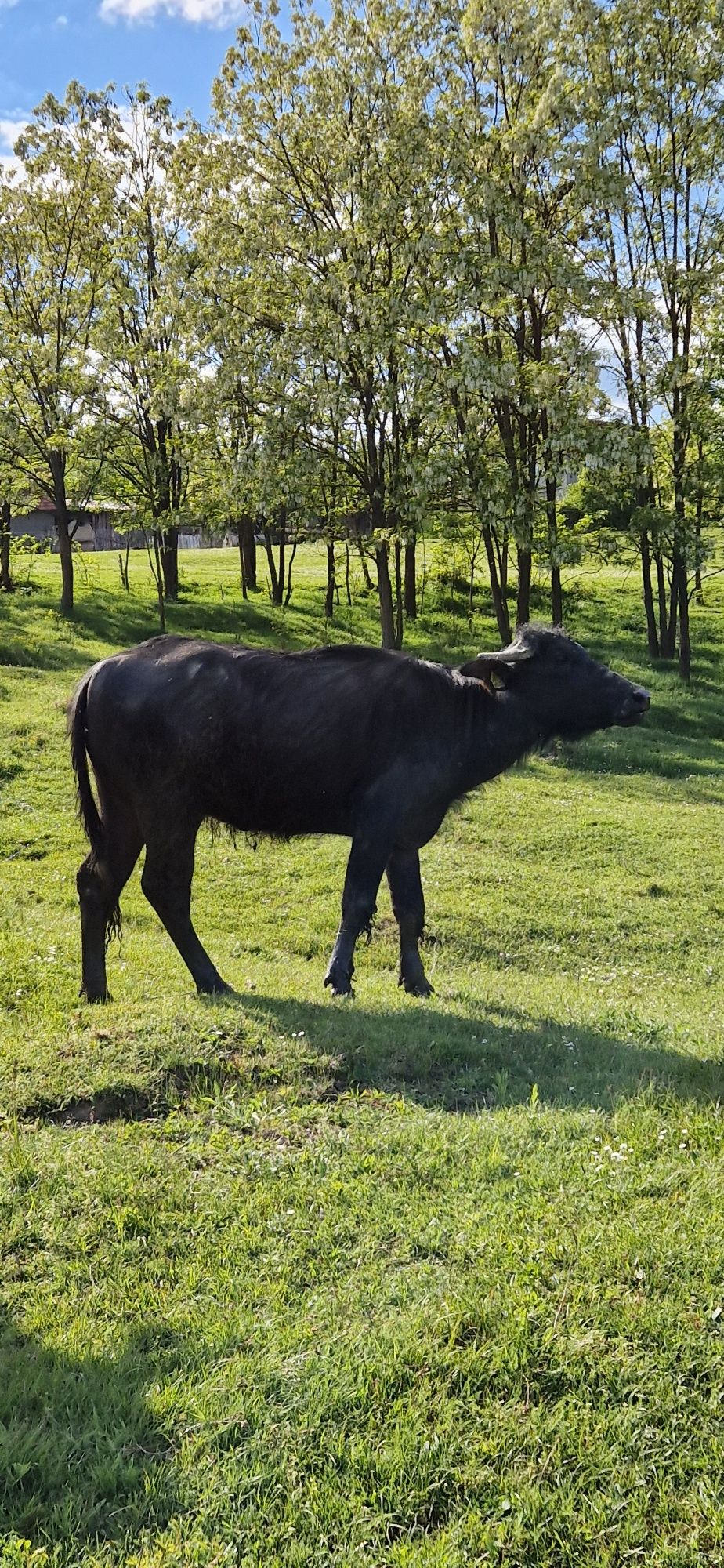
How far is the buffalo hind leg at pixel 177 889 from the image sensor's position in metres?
8.00

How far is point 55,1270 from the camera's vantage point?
4.13 m

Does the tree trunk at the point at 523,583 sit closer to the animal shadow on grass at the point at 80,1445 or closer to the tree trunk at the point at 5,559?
the tree trunk at the point at 5,559

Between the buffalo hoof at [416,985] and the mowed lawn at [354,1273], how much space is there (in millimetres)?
408

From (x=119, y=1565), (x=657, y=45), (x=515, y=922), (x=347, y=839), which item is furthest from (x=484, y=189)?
(x=119, y=1565)

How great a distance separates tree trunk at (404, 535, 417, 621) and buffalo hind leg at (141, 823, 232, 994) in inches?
1070

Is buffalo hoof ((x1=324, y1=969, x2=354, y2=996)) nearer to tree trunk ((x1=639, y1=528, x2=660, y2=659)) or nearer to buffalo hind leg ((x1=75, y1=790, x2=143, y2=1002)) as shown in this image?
buffalo hind leg ((x1=75, y1=790, x2=143, y2=1002))

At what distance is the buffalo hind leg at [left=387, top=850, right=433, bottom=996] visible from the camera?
346 inches

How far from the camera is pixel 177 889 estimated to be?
317 inches

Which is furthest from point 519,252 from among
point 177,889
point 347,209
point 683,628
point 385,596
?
point 177,889

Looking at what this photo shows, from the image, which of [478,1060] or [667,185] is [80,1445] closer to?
[478,1060]

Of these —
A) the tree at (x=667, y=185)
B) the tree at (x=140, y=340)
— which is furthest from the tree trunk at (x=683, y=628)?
the tree at (x=140, y=340)

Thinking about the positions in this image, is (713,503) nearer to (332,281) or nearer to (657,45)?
(657,45)

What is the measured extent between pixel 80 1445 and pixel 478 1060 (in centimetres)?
369

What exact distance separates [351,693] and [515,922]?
16.2 feet
